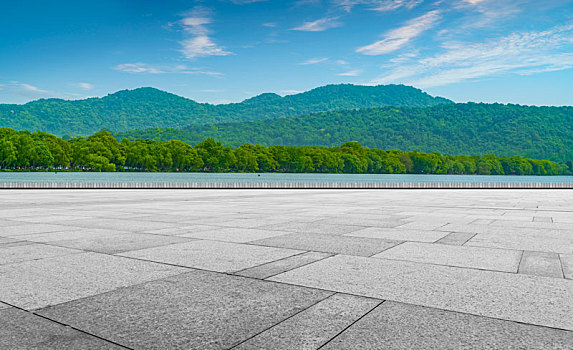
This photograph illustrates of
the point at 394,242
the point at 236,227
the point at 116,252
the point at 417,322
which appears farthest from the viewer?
the point at 236,227

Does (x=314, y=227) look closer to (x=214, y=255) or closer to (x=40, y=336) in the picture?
(x=214, y=255)

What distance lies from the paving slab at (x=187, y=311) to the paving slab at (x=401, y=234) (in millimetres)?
4940

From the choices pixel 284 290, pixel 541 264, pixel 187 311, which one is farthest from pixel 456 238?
pixel 187 311

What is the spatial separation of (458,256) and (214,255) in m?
4.24

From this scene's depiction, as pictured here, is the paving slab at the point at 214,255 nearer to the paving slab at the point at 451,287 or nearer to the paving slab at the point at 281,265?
the paving slab at the point at 281,265

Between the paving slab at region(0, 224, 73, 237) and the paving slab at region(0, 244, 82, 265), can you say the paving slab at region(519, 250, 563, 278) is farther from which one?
the paving slab at region(0, 224, 73, 237)

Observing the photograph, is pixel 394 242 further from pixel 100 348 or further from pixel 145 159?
pixel 145 159

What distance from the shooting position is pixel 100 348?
3900 mm

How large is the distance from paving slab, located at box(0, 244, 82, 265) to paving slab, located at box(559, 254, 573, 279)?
314 inches

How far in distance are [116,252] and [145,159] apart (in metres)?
156

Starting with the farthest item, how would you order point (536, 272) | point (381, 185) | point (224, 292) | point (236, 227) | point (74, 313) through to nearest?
point (381, 185)
point (236, 227)
point (536, 272)
point (224, 292)
point (74, 313)

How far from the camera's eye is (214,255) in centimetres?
796

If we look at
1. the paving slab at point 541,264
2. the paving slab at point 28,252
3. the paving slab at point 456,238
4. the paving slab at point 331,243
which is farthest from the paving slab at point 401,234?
the paving slab at point 28,252

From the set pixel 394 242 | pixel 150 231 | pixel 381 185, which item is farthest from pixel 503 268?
pixel 381 185
